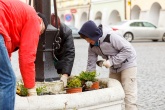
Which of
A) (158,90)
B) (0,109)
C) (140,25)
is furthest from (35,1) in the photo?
(140,25)

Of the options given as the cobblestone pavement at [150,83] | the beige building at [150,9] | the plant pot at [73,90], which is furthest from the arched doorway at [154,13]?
the plant pot at [73,90]

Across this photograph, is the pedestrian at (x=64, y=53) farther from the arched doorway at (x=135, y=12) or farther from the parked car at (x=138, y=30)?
the arched doorway at (x=135, y=12)

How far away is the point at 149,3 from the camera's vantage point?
35719 mm

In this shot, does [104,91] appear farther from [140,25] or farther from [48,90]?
[140,25]

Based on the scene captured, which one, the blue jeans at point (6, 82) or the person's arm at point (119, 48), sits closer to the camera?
the blue jeans at point (6, 82)

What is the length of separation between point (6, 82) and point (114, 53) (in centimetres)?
175

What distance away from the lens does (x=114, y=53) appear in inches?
192

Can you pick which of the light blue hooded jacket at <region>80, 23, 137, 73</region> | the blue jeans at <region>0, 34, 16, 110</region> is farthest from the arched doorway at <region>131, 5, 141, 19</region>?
the blue jeans at <region>0, 34, 16, 110</region>

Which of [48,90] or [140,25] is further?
[140,25]

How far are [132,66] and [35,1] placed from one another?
4.05 feet

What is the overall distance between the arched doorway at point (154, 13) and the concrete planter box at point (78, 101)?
106ft

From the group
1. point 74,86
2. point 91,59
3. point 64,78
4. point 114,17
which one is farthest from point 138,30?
point 74,86

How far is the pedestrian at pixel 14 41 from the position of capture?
3375 millimetres

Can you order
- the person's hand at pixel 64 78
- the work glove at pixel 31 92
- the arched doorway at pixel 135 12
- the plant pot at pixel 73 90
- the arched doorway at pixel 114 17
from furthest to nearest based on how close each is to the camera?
the arched doorway at pixel 114 17, the arched doorway at pixel 135 12, the person's hand at pixel 64 78, the plant pot at pixel 73 90, the work glove at pixel 31 92
